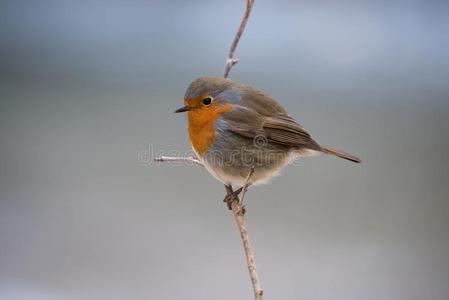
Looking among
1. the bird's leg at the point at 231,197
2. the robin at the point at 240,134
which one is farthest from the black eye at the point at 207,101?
the bird's leg at the point at 231,197

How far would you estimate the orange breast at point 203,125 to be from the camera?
2535 mm

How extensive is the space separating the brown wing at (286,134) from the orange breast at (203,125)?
0.78 feet

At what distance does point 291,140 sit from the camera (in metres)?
2.62

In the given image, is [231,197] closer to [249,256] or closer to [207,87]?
[207,87]

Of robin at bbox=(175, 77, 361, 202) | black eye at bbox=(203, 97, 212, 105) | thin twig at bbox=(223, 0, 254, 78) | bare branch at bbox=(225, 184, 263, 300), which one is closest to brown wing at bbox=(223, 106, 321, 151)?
→ robin at bbox=(175, 77, 361, 202)

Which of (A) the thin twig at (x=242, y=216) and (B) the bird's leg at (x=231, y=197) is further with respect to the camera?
(B) the bird's leg at (x=231, y=197)

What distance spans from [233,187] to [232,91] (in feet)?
1.54

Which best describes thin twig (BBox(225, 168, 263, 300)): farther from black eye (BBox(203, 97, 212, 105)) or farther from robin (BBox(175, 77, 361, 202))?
black eye (BBox(203, 97, 212, 105))

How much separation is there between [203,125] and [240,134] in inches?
7.6

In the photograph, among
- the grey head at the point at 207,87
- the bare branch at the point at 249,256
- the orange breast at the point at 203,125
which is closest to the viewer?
the bare branch at the point at 249,256

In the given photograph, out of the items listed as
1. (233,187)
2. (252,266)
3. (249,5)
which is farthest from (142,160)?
(252,266)

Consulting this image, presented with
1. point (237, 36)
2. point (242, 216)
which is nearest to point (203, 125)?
point (237, 36)

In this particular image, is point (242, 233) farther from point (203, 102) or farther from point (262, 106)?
point (262, 106)

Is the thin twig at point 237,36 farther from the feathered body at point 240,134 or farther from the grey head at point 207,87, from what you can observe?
the feathered body at point 240,134
